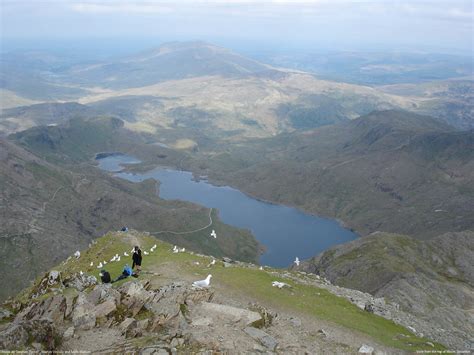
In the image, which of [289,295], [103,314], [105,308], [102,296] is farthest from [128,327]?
[289,295]

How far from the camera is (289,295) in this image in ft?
124

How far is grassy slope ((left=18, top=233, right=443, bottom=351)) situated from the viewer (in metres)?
32.1

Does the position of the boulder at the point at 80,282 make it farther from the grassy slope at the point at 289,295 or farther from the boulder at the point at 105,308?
the boulder at the point at 105,308

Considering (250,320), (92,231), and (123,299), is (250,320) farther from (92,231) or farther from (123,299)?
(92,231)

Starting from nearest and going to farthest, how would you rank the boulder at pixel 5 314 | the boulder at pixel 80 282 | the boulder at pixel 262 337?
the boulder at pixel 262 337
the boulder at pixel 5 314
the boulder at pixel 80 282

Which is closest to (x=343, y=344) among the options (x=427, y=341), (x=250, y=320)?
(x=250, y=320)

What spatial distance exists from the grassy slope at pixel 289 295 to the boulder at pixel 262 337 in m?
7.37

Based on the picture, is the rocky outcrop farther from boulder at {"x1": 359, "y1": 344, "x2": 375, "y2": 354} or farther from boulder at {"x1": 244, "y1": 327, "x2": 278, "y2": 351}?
boulder at {"x1": 359, "y1": 344, "x2": 375, "y2": 354}

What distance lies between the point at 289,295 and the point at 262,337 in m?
11.8

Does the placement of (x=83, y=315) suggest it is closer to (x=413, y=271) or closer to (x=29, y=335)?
(x=29, y=335)

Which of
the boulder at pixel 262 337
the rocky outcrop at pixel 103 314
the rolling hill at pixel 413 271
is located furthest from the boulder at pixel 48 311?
the rolling hill at pixel 413 271

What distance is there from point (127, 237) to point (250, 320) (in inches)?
1536

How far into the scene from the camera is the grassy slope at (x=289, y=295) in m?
32.1

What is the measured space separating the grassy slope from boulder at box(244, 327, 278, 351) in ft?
24.2
